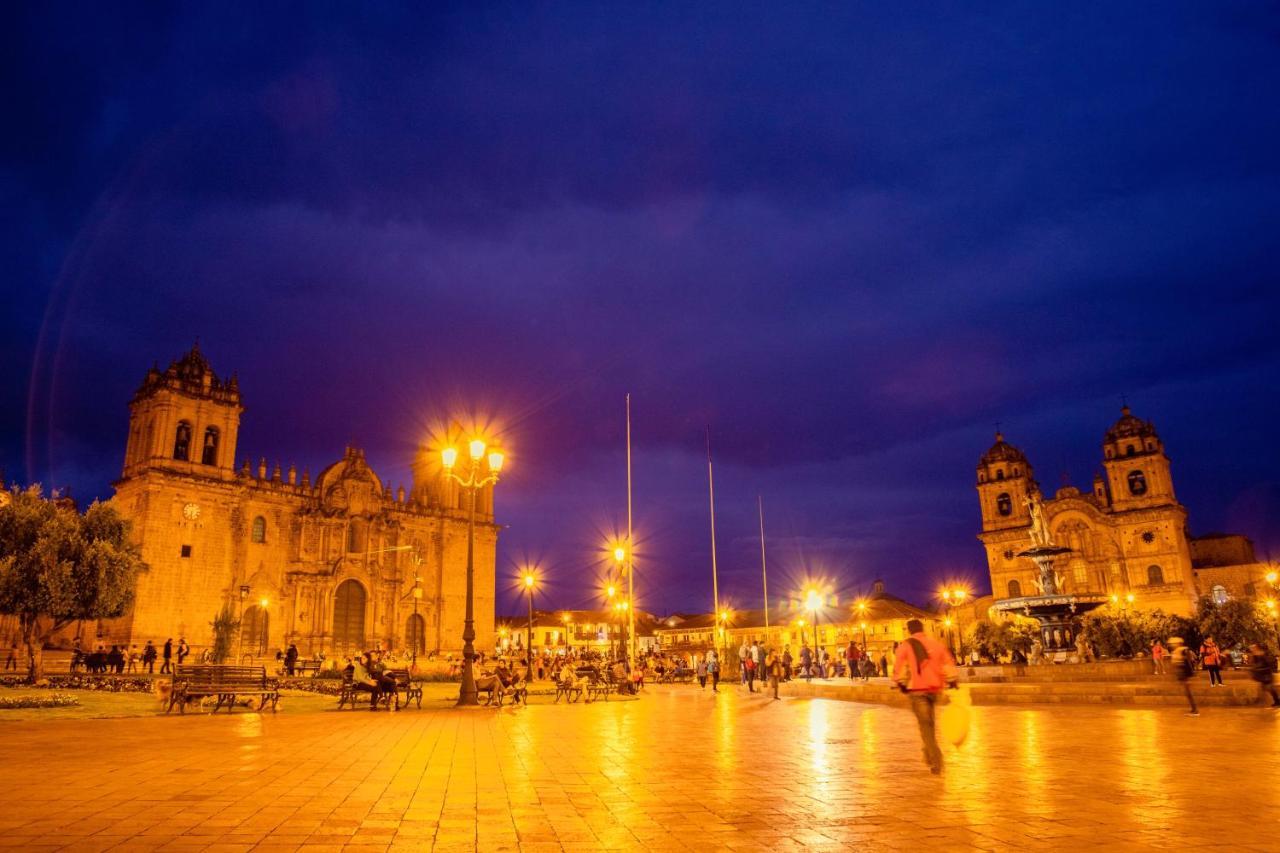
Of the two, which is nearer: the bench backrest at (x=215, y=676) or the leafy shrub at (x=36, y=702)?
the leafy shrub at (x=36, y=702)

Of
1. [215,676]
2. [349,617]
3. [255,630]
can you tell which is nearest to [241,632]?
[255,630]

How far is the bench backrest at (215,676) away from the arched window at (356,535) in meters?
35.1

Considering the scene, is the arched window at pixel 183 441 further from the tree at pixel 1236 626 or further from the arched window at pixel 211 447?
the tree at pixel 1236 626

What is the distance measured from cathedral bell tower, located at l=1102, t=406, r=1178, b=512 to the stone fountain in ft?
155

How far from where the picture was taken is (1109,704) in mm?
15695

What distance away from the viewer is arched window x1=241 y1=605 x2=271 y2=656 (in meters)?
43.0

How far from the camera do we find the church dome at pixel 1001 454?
7419 centimetres

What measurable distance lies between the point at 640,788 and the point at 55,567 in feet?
80.5

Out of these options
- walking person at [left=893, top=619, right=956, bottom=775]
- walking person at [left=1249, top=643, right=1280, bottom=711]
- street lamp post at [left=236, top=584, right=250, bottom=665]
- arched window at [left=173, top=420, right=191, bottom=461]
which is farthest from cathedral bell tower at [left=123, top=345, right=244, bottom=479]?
walking person at [left=1249, top=643, right=1280, bottom=711]

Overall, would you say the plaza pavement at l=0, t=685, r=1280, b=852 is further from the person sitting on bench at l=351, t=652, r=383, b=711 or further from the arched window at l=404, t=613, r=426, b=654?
the arched window at l=404, t=613, r=426, b=654

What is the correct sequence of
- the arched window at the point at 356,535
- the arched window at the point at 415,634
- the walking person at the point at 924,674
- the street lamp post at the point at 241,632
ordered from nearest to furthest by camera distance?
the walking person at the point at 924,674 < the street lamp post at the point at 241,632 < the arched window at the point at 356,535 < the arched window at the point at 415,634

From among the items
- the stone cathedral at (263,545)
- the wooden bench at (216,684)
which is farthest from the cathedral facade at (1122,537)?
the wooden bench at (216,684)

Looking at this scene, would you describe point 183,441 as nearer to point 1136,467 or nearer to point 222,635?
point 222,635

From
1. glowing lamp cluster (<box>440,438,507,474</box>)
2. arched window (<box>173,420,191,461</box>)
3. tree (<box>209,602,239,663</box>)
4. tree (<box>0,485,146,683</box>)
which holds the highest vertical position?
arched window (<box>173,420,191,461</box>)
